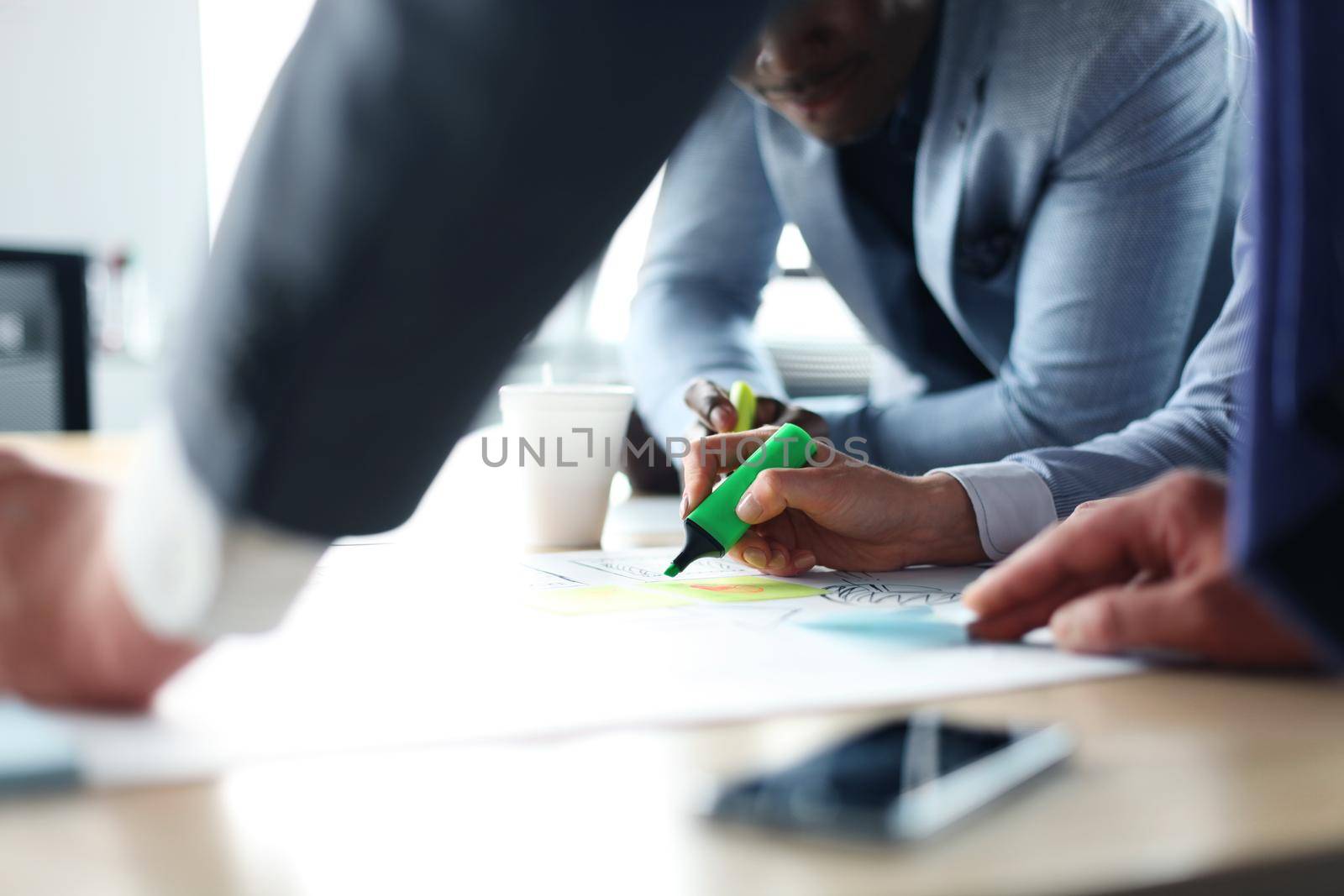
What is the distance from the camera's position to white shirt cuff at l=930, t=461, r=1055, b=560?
34.9 inches

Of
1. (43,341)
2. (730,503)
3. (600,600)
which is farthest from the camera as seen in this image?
(43,341)

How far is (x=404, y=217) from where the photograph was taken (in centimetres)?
34

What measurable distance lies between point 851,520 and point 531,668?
0.38 meters

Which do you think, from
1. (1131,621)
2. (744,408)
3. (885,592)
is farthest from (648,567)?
(1131,621)

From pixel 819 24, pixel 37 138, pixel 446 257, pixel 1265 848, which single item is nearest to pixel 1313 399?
pixel 1265 848

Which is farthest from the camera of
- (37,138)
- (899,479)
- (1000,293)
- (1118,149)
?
(37,138)

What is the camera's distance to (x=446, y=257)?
0.35m

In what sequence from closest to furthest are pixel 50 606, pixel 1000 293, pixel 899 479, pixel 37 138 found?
pixel 50 606, pixel 899 479, pixel 1000 293, pixel 37 138

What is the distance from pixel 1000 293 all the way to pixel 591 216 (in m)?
1.07

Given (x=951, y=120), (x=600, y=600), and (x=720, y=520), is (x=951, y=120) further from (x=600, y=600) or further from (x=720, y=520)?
(x=600, y=600)

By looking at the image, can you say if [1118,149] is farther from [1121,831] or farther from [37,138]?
[37,138]

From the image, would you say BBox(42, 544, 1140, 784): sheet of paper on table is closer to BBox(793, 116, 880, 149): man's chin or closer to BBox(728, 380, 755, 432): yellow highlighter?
BBox(728, 380, 755, 432): yellow highlighter

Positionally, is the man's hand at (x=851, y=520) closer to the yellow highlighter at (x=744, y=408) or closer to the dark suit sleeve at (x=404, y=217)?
the yellow highlighter at (x=744, y=408)

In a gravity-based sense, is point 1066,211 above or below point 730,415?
above
